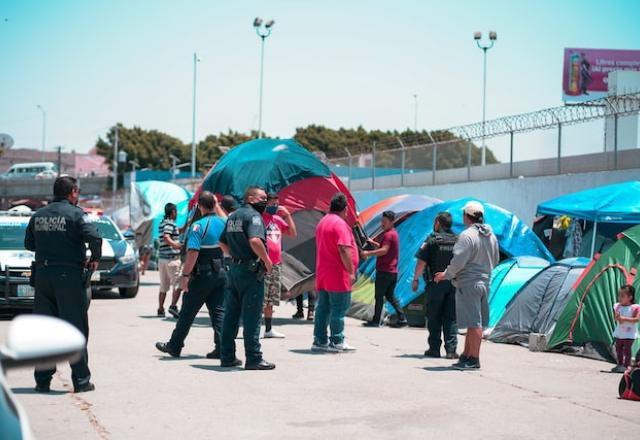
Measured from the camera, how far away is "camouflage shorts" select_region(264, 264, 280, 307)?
510 inches

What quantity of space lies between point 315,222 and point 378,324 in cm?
193

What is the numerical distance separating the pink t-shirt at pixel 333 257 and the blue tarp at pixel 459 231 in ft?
13.3

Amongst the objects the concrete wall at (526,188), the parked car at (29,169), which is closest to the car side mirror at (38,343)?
the concrete wall at (526,188)

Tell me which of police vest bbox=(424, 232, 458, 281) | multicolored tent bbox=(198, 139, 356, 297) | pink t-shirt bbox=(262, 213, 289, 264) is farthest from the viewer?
multicolored tent bbox=(198, 139, 356, 297)

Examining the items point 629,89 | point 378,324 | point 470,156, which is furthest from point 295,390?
point 629,89

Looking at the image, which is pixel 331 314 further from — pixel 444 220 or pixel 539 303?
pixel 539 303

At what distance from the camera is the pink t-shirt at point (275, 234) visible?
→ 43.3 ft

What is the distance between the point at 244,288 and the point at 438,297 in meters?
2.67

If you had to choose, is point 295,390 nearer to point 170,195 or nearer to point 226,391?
point 226,391

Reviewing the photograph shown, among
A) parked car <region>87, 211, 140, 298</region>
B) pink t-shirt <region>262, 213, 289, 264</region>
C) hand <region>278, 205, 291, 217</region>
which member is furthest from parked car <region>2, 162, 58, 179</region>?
A: pink t-shirt <region>262, 213, 289, 264</region>

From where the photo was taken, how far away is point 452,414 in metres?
7.75

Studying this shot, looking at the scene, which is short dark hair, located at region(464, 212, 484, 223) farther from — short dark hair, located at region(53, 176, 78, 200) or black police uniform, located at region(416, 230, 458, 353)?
short dark hair, located at region(53, 176, 78, 200)

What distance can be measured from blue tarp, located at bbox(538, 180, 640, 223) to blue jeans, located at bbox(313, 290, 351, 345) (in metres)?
6.86

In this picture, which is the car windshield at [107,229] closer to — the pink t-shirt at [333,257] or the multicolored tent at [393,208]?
the multicolored tent at [393,208]
